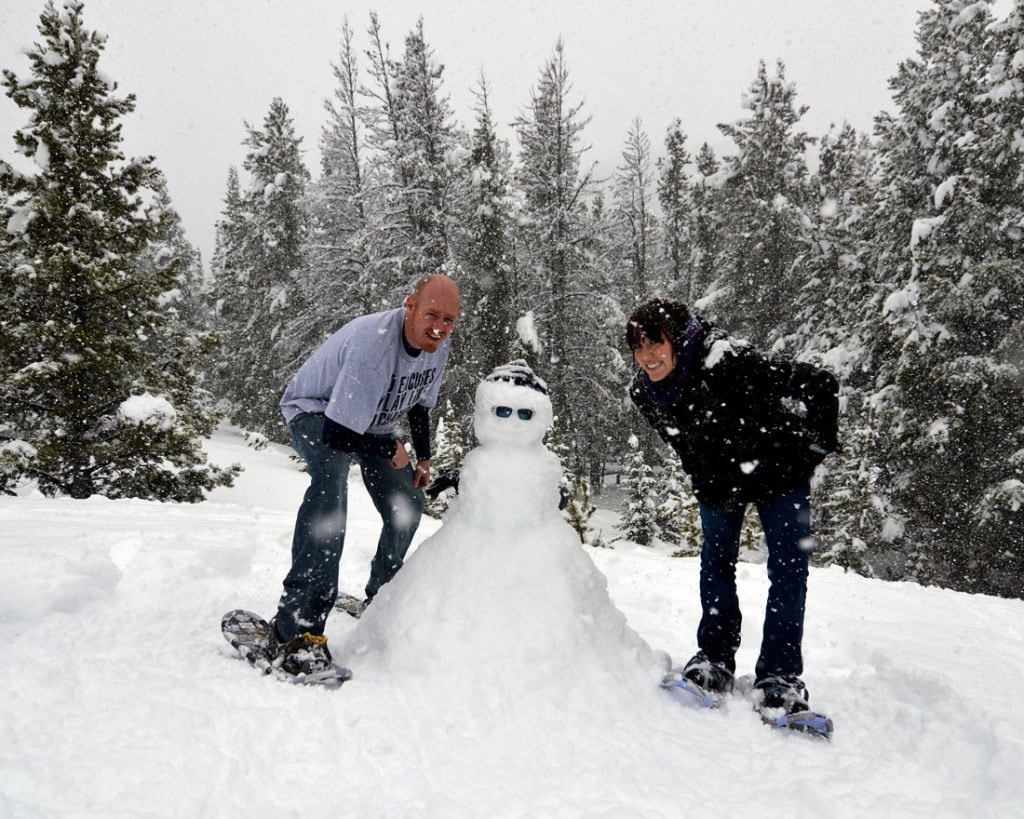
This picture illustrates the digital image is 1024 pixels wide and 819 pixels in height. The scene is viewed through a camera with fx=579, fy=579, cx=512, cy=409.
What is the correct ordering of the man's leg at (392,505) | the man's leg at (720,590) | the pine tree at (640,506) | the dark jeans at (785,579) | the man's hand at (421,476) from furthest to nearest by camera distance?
the pine tree at (640,506)
the man's hand at (421,476)
the man's leg at (392,505)
the man's leg at (720,590)
the dark jeans at (785,579)

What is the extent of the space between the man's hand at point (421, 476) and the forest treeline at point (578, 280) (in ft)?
17.8

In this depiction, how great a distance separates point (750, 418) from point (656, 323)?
61cm

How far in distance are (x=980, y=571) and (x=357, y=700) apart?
11.8m

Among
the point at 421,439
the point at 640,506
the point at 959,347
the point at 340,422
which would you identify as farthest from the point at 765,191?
the point at 340,422

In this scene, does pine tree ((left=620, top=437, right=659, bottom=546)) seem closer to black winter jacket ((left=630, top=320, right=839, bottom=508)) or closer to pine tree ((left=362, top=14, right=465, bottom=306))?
pine tree ((left=362, top=14, right=465, bottom=306))

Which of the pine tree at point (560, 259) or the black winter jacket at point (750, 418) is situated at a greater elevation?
the pine tree at point (560, 259)

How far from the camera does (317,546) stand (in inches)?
110

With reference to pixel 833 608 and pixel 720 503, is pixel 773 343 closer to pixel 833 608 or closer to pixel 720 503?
pixel 833 608

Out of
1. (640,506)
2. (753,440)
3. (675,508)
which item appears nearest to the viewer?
(753,440)

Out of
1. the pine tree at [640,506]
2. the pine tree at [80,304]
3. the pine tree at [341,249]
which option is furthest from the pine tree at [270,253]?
the pine tree at [640,506]

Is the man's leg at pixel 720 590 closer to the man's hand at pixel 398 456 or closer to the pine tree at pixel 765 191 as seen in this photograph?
the man's hand at pixel 398 456

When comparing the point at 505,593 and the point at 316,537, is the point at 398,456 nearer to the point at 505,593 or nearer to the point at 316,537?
the point at 316,537

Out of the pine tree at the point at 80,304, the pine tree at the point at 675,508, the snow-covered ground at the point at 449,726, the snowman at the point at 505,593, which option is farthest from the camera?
the pine tree at the point at 675,508

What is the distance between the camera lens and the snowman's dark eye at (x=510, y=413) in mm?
3002
